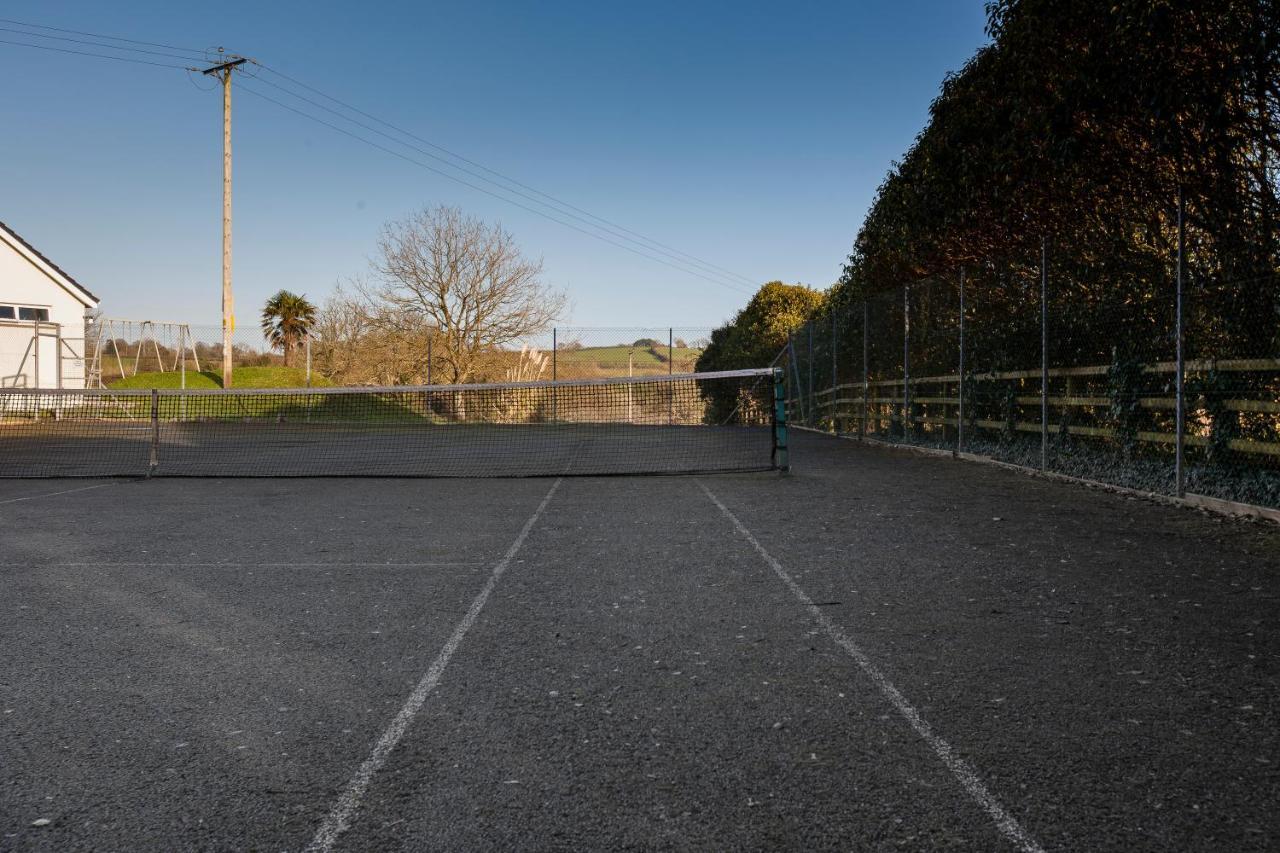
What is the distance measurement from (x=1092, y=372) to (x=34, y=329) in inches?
1262

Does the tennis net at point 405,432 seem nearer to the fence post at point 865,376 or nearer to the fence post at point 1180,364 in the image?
the fence post at point 865,376

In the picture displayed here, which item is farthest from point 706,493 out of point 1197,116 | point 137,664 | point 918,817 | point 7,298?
point 7,298

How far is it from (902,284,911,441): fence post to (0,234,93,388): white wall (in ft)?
89.8

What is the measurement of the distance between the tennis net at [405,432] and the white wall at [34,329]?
993mm

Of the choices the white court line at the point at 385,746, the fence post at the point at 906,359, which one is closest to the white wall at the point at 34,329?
the fence post at the point at 906,359

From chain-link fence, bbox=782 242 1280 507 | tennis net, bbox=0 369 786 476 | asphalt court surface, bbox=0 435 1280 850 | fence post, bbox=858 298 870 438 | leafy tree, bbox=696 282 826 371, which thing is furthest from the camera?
leafy tree, bbox=696 282 826 371

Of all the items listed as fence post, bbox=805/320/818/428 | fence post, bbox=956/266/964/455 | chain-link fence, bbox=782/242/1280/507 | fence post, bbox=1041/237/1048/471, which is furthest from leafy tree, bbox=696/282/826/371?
fence post, bbox=1041/237/1048/471

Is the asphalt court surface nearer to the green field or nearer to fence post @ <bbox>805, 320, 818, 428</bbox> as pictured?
fence post @ <bbox>805, 320, 818, 428</bbox>

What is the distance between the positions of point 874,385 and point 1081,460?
29.9 ft

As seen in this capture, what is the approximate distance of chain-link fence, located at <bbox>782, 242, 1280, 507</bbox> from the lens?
9.72 metres

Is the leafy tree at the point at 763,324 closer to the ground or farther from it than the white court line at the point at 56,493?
farther from it

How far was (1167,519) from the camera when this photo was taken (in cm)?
945

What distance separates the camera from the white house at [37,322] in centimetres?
3044

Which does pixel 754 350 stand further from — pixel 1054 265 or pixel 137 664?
pixel 137 664
